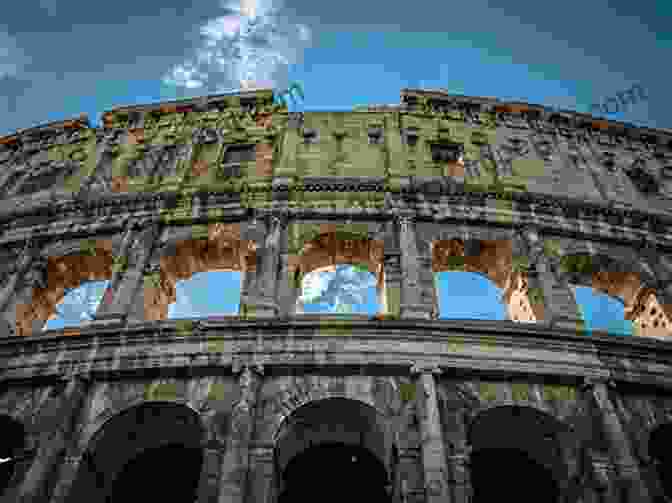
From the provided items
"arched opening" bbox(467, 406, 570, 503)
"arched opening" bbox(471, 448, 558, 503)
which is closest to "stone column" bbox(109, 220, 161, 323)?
"arched opening" bbox(467, 406, 570, 503)

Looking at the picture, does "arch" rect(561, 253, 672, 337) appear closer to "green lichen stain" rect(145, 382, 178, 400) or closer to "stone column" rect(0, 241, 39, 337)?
"green lichen stain" rect(145, 382, 178, 400)

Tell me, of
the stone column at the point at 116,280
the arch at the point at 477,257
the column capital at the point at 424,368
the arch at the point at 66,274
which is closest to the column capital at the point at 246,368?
the column capital at the point at 424,368

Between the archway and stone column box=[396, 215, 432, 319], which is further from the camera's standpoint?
stone column box=[396, 215, 432, 319]

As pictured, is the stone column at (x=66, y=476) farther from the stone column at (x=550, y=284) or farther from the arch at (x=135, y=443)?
the stone column at (x=550, y=284)

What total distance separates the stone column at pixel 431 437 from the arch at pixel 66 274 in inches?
285

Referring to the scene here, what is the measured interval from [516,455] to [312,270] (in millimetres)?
5400

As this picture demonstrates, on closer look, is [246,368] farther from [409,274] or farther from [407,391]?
[409,274]

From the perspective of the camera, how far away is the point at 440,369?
26.3ft

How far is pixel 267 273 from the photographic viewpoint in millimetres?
9922

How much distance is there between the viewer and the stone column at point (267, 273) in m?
9.28

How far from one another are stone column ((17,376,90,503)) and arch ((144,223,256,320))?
2.73 m

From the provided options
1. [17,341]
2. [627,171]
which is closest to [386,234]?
[17,341]

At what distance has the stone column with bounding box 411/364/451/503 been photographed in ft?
21.5

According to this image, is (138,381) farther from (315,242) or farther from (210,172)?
(210,172)
